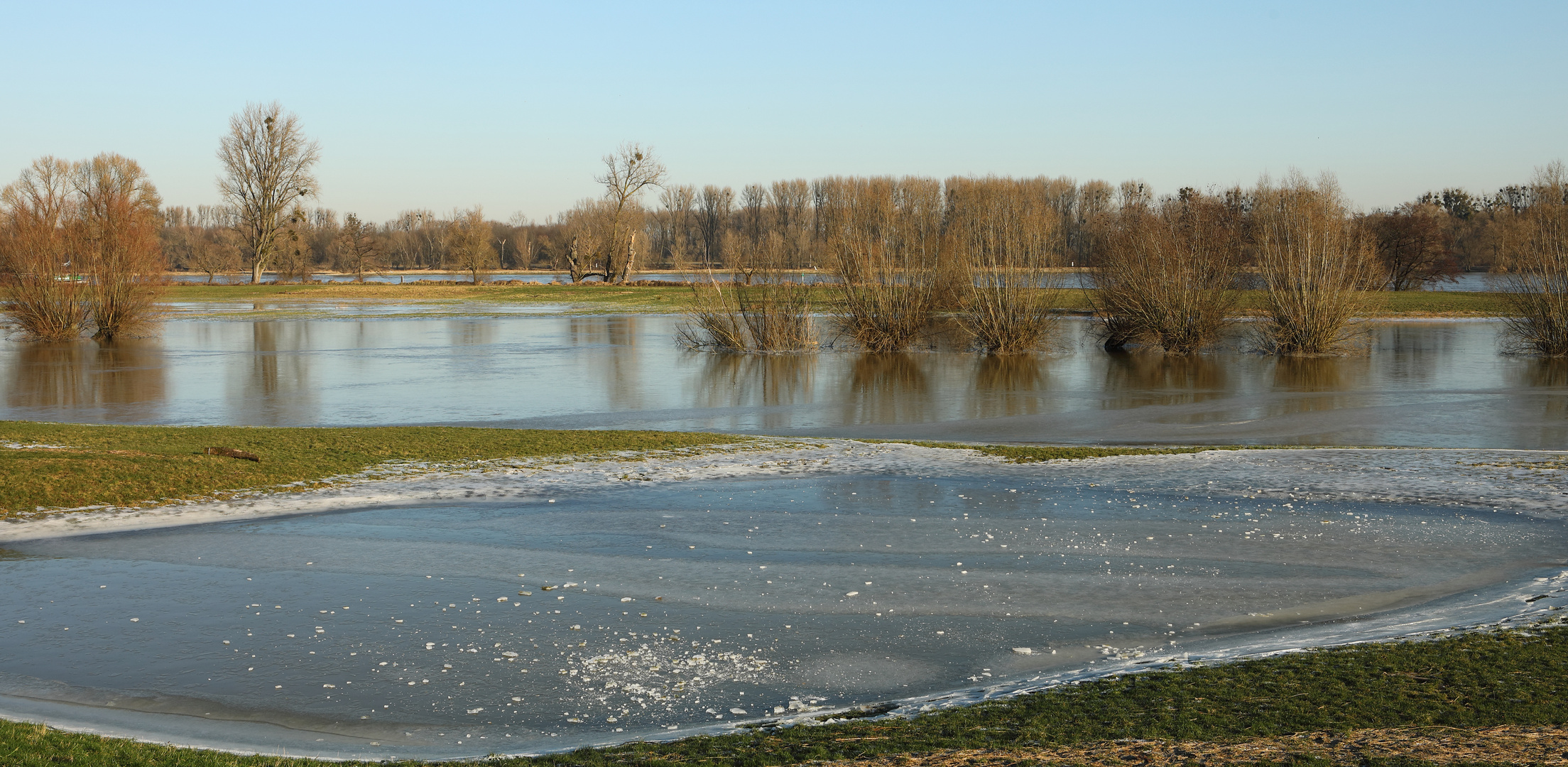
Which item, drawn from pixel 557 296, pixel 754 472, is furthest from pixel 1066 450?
pixel 557 296

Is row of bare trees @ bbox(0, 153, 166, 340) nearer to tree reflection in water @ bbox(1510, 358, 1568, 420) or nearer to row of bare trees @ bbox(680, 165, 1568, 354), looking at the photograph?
row of bare trees @ bbox(680, 165, 1568, 354)

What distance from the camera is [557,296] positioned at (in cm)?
6900

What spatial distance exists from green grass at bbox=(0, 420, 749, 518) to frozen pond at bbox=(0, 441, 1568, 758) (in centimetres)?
128

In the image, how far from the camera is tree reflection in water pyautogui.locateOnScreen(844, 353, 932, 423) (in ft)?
71.5

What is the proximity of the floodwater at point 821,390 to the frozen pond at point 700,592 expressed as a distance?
5044mm

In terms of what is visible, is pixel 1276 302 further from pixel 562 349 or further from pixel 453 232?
pixel 453 232

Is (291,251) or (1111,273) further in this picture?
(291,251)

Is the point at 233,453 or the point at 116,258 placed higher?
the point at 116,258

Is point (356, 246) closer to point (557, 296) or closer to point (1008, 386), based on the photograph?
point (557, 296)

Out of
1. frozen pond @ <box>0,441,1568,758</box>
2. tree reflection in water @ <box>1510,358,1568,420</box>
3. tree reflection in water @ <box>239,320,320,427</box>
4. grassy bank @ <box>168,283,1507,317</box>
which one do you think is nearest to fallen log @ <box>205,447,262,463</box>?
frozen pond @ <box>0,441,1568,758</box>

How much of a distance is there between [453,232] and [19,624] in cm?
9910

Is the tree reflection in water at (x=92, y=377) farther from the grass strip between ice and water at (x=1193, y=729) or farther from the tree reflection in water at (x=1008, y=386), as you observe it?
the grass strip between ice and water at (x=1193, y=729)

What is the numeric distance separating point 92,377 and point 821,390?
18404 millimetres

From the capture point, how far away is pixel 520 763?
5.88 meters
